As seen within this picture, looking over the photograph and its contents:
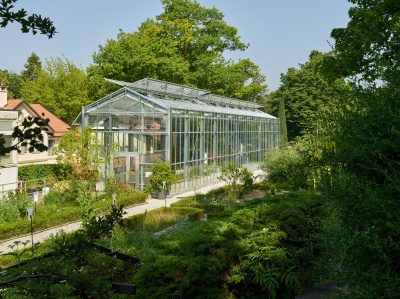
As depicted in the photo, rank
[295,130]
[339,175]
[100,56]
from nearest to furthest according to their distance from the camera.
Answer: [339,175], [100,56], [295,130]

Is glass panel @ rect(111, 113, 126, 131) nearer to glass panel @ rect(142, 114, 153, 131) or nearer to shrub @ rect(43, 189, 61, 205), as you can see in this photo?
glass panel @ rect(142, 114, 153, 131)

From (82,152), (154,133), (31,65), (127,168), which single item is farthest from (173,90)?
(31,65)

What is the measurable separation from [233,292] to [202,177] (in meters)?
Answer: 15.9

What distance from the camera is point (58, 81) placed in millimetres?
33188

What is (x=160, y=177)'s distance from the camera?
18453mm

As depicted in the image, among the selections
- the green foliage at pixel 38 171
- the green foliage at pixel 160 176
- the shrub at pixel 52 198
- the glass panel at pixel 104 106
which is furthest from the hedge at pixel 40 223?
the green foliage at pixel 38 171

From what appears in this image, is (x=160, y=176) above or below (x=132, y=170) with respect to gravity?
below

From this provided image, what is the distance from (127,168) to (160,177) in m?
2.41

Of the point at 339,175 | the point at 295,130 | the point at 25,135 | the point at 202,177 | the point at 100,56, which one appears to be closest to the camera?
the point at 25,135

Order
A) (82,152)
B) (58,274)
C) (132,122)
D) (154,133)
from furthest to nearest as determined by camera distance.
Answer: (132,122), (154,133), (82,152), (58,274)

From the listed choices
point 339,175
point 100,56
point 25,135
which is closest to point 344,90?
point 339,175

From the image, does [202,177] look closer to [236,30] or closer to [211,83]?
[211,83]

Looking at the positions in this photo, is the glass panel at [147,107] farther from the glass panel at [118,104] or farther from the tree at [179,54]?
the tree at [179,54]

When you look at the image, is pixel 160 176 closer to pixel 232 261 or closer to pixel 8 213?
pixel 8 213
